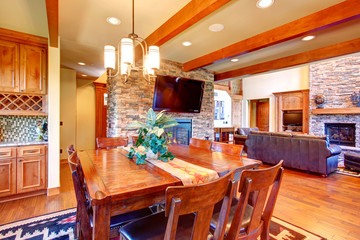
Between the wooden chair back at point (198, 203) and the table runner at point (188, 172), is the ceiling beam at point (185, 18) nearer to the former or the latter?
the table runner at point (188, 172)

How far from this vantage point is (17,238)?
173cm

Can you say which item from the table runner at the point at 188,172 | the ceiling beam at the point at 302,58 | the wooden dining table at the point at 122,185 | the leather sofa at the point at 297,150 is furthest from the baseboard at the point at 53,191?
the ceiling beam at the point at 302,58

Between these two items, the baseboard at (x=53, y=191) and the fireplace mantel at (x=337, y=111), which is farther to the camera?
the fireplace mantel at (x=337, y=111)

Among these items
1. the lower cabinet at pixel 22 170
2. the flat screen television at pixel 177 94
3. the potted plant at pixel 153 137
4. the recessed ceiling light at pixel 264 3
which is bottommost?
the lower cabinet at pixel 22 170

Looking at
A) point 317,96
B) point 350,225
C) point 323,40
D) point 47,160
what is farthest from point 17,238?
point 317,96

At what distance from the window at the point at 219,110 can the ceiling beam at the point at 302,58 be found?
3.25 metres

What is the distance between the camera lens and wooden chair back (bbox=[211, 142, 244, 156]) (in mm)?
1977

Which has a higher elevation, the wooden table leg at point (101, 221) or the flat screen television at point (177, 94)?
the flat screen television at point (177, 94)

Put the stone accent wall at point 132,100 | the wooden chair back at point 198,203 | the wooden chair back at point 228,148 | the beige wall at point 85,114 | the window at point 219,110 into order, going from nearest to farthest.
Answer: the wooden chair back at point 198,203
the wooden chair back at point 228,148
the stone accent wall at point 132,100
the beige wall at point 85,114
the window at point 219,110

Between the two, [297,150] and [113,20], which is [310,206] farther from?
[113,20]

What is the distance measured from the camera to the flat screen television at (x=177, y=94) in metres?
3.91

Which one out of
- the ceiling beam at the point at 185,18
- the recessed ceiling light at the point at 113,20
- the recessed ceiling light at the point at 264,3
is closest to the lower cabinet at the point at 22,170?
the recessed ceiling light at the point at 113,20

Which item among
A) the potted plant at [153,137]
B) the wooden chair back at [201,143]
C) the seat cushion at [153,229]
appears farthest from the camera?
the wooden chair back at [201,143]

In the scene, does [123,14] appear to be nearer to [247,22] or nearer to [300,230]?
[247,22]
